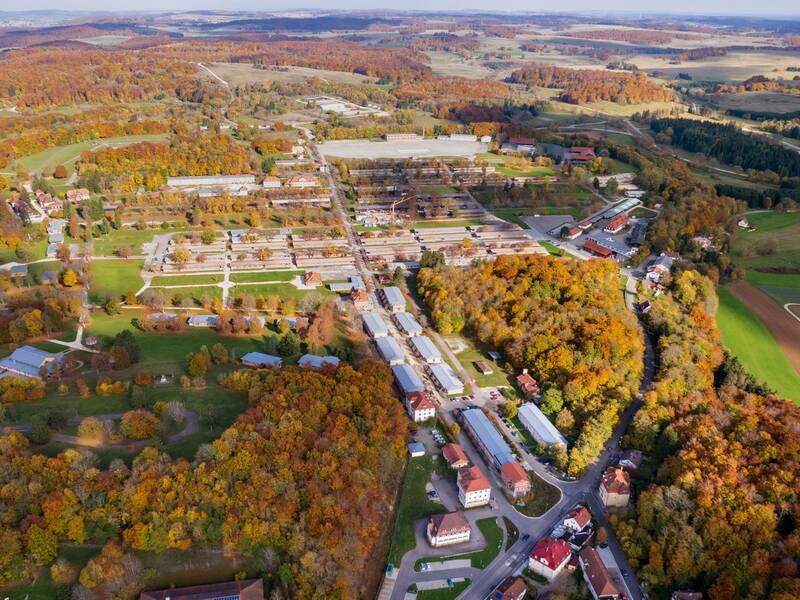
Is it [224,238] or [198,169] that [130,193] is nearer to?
[198,169]

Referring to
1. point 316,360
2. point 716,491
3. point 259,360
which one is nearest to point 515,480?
point 716,491

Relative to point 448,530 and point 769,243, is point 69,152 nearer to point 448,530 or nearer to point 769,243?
point 448,530

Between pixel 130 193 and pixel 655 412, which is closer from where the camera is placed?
pixel 655 412

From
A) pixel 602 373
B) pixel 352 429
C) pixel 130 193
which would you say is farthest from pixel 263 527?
pixel 130 193

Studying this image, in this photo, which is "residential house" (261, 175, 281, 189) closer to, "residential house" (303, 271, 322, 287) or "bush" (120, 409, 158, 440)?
"residential house" (303, 271, 322, 287)

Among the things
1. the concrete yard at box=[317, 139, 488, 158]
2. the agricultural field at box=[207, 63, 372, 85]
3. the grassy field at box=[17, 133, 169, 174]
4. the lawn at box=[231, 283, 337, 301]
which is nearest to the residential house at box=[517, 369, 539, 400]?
the lawn at box=[231, 283, 337, 301]

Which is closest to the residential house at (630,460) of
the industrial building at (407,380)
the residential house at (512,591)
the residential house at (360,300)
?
the residential house at (512,591)
